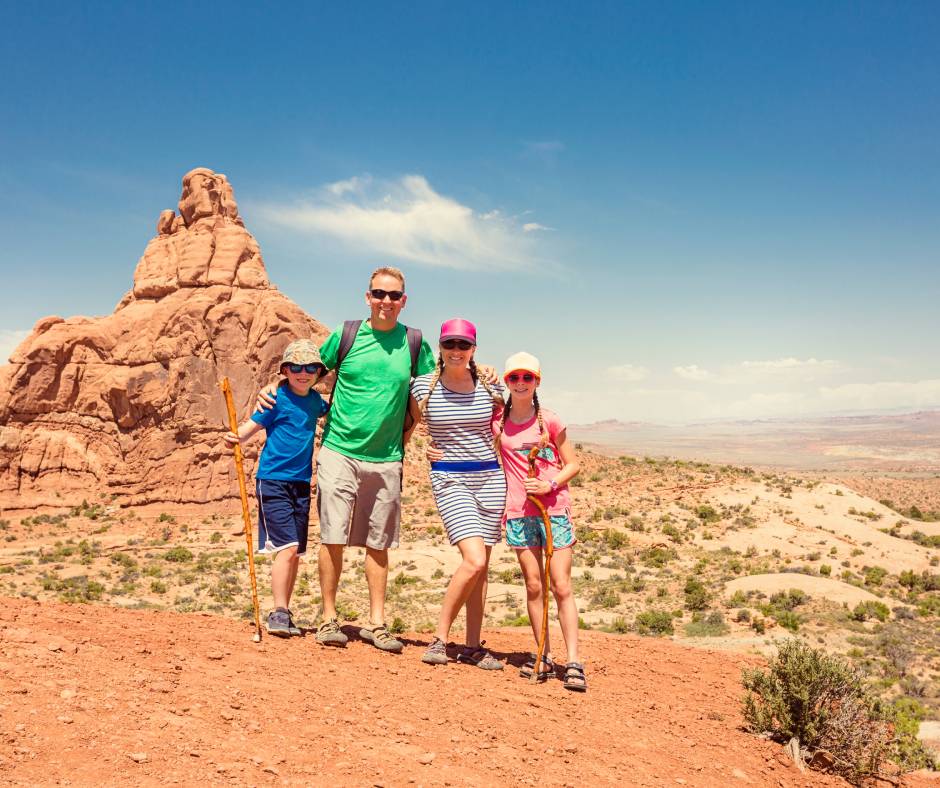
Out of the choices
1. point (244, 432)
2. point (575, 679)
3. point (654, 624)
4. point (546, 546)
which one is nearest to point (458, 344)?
point (546, 546)

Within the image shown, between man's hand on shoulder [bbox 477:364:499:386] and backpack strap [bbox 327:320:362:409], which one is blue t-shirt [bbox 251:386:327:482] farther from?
man's hand on shoulder [bbox 477:364:499:386]

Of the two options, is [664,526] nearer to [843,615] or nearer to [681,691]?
[843,615]

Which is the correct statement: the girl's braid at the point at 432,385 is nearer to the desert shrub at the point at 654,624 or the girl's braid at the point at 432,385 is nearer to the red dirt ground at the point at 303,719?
the red dirt ground at the point at 303,719

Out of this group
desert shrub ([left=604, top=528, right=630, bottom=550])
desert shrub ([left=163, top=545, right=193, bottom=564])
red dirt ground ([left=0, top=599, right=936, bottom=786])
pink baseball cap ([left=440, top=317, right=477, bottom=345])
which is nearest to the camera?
red dirt ground ([left=0, top=599, right=936, bottom=786])

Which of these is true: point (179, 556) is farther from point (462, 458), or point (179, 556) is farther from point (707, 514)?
point (707, 514)

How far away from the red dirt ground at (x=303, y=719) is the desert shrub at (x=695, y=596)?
10775mm

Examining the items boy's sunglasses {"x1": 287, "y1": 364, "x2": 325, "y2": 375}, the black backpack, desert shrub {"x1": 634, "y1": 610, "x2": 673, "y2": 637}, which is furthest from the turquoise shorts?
desert shrub {"x1": 634, "y1": 610, "x2": 673, "y2": 637}

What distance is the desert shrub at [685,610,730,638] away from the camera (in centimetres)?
1410

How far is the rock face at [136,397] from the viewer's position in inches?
1280

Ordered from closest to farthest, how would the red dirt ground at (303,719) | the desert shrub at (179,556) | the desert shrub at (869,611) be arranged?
the red dirt ground at (303,719) < the desert shrub at (869,611) < the desert shrub at (179,556)

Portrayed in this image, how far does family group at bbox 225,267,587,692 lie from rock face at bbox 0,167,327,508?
96.1 ft

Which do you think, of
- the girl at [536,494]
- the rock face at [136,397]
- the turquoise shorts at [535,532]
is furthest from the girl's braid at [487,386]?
the rock face at [136,397]

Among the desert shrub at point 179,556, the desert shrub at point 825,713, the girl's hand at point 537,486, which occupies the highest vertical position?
the girl's hand at point 537,486

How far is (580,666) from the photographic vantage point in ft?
17.9
